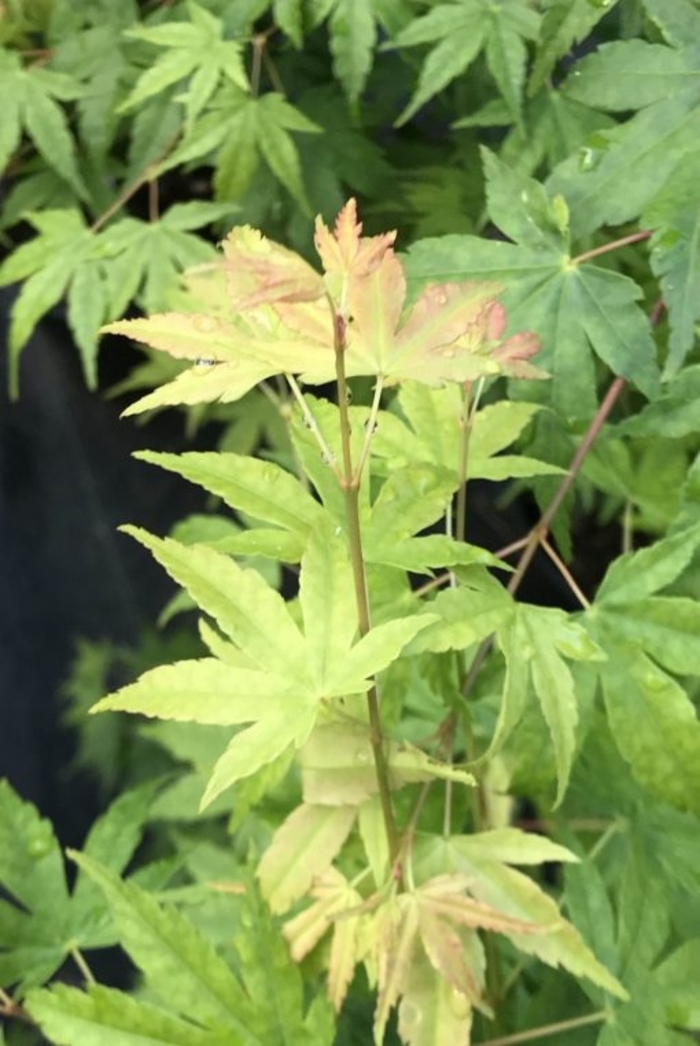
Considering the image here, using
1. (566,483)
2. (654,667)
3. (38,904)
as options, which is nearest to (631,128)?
(566,483)

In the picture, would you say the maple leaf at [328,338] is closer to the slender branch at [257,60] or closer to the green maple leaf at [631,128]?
the green maple leaf at [631,128]

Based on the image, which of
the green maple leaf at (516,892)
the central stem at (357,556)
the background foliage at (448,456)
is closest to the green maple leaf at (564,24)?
the background foliage at (448,456)

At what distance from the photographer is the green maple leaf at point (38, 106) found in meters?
0.88

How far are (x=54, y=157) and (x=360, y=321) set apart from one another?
0.62 metres

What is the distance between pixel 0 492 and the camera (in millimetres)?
1663

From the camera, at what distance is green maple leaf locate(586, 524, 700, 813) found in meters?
0.51

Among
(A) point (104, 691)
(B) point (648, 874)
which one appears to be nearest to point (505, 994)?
(B) point (648, 874)

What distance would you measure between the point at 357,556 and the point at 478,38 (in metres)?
0.50

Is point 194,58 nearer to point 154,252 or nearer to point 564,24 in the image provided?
point 154,252

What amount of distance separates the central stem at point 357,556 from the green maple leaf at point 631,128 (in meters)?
0.29

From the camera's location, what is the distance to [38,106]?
89cm

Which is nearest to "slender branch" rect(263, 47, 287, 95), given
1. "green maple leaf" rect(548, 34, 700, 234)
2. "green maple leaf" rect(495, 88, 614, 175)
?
"green maple leaf" rect(495, 88, 614, 175)

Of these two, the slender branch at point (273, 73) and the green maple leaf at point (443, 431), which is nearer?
the green maple leaf at point (443, 431)

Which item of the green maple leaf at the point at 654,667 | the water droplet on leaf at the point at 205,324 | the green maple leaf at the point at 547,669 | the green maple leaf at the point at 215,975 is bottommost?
the green maple leaf at the point at 215,975
